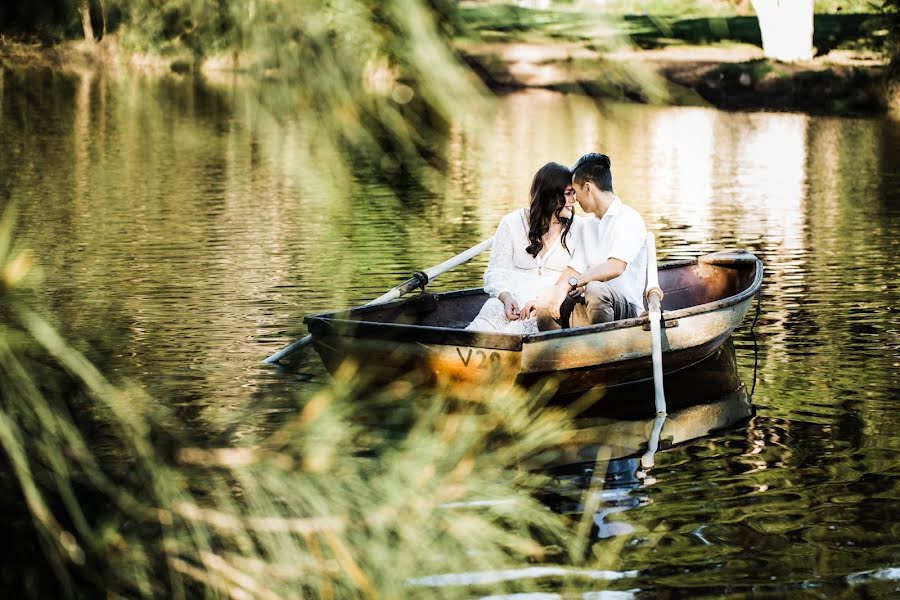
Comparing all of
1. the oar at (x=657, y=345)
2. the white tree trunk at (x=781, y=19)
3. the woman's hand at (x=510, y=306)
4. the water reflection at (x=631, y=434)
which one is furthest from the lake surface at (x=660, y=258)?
the woman's hand at (x=510, y=306)

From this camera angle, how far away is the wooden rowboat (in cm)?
692

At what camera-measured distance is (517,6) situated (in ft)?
5.99

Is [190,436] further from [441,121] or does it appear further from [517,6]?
[517,6]

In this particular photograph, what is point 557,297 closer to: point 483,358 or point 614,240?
point 614,240

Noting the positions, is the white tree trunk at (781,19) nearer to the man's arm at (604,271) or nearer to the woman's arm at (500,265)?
the man's arm at (604,271)

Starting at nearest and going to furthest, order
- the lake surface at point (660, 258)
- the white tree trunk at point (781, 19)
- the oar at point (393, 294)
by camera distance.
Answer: the white tree trunk at point (781, 19) → the lake surface at point (660, 258) → the oar at point (393, 294)

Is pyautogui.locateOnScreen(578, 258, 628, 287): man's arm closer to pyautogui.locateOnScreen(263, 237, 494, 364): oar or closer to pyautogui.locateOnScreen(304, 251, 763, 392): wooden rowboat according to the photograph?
pyautogui.locateOnScreen(304, 251, 763, 392): wooden rowboat

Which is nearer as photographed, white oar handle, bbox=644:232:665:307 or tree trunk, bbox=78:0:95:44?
tree trunk, bbox=78:0:95:44

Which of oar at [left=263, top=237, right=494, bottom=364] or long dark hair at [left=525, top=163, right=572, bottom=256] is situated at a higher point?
long dark hair at [left=525, top=163, right=572, bottom=256]

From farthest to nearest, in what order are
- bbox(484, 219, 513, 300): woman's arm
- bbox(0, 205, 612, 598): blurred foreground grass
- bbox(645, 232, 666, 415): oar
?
bbox(484, 219, 513, 300): woman's arm
bbox(645, 232, 666, 415): oar
bbox(0, 205, 612, 598): blurred foreground grass

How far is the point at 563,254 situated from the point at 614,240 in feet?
1.22

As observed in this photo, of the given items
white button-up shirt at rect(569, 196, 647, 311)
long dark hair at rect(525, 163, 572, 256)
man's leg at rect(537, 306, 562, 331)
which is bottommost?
man's leg at rect(537, 306, 562, 331)

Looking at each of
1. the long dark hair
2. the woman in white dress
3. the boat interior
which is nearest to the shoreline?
the long dark hair

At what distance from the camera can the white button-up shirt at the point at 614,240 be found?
24.8 feet
